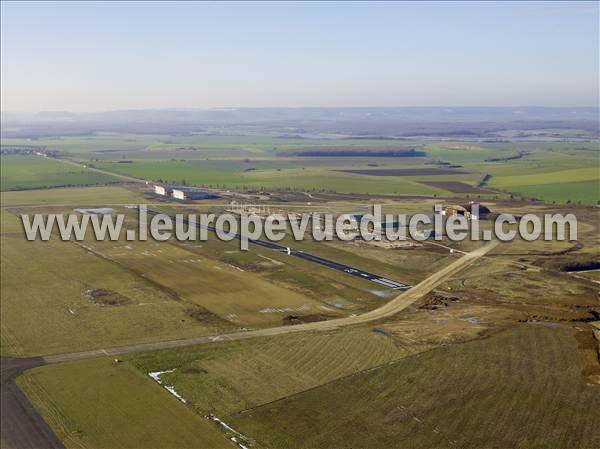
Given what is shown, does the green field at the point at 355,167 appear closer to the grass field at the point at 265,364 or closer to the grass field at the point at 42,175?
the grass field at the point at 42,175

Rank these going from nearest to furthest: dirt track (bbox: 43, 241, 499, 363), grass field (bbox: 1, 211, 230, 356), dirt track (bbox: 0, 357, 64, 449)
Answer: dirt track (bbox: 0, 357, 64, 449), dirt track (bbox: 43, 241, 499, 363), grass field (bbox: 1, 211, 230, 356)

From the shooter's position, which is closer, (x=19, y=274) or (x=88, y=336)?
(x=88, y=336)

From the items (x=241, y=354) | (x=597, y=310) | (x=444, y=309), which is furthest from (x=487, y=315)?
(x=241, y=354)

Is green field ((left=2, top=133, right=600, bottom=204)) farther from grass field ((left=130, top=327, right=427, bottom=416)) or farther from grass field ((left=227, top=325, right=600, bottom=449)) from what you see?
grass field ((left=130, top=327, right=427, bottom=416))

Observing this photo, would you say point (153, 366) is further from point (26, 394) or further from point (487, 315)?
point (487, 315)

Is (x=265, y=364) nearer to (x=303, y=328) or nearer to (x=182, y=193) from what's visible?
(x=303, y=328)

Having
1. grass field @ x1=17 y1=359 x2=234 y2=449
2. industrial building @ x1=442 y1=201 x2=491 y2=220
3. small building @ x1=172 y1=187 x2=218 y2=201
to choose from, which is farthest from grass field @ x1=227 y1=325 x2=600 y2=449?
small building @ x1=172 y1=187 x2=218 y2=201

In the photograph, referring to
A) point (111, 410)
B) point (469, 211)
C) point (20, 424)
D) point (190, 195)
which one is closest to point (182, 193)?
point (190, 195)
